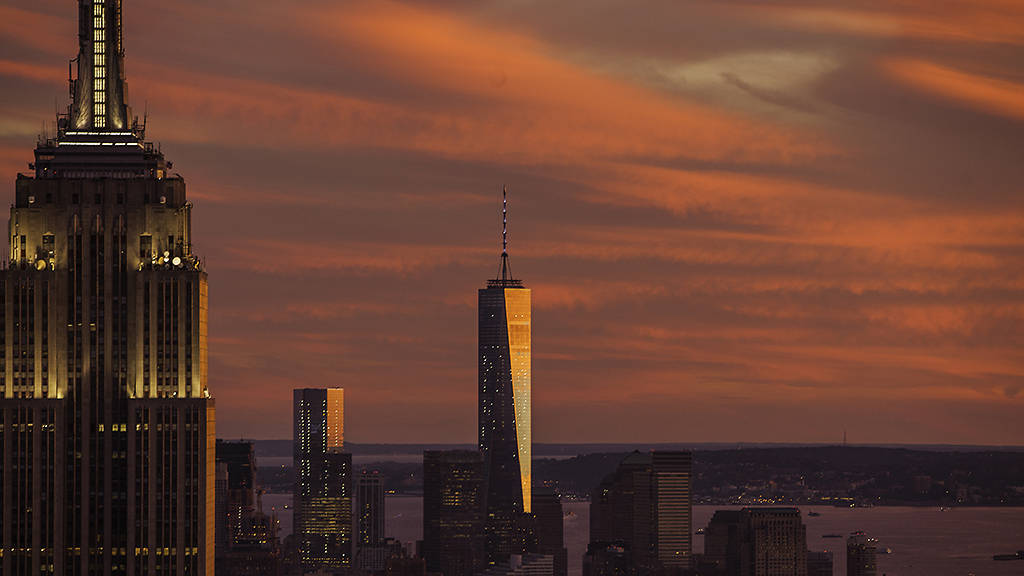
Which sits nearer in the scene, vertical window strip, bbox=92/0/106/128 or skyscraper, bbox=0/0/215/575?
skyscraper, bbox=0/0/215/575

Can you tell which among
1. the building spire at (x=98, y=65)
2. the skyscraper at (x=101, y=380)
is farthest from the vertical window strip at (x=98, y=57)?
the skyscraper at (x=101, y=380)

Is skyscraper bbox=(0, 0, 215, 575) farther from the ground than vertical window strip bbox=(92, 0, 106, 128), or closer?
closer

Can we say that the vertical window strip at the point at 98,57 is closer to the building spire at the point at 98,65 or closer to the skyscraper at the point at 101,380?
the building spire at the point at 98,65

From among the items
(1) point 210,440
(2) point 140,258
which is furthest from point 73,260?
(1) point 210,440

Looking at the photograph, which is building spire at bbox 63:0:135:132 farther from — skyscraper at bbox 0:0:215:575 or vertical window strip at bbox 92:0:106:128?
skyscraper at bbox 0:0:215:575

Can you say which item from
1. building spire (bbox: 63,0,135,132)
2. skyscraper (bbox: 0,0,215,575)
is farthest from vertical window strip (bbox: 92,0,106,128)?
skyscraper (bbox: 0,0,215,575)

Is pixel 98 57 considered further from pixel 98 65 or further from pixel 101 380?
pixel 101 380

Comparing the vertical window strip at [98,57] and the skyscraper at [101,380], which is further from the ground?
the vertical window strip at [98,57]
